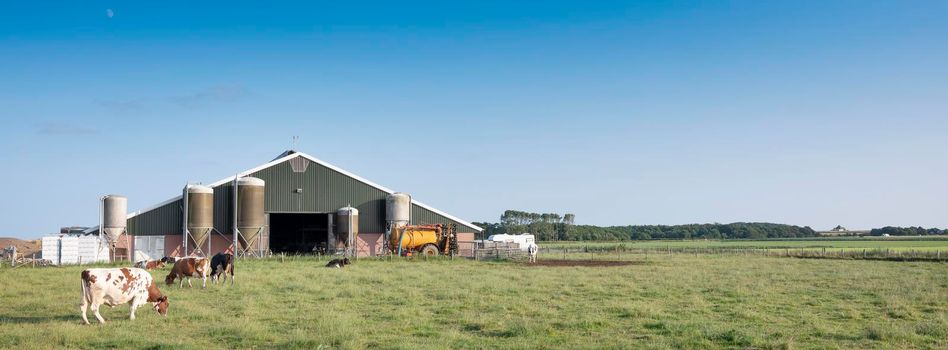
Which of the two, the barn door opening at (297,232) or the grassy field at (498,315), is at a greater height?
the barn door opening at (297,232)

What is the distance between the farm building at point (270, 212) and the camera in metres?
45.8

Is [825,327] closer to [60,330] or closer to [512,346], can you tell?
[512,346]

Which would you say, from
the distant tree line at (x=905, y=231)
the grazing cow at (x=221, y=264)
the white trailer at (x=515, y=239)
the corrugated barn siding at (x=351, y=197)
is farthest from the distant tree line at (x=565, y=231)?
the grazing cow at (x=221, y=264)

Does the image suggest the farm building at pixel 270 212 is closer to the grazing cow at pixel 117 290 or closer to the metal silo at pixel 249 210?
the metal silo at pixel 249 210

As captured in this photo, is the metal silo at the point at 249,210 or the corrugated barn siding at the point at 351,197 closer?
the metal silo at the point at 249,210

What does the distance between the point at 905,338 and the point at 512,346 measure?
24.7 ft

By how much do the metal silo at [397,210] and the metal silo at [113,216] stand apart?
53.3ft

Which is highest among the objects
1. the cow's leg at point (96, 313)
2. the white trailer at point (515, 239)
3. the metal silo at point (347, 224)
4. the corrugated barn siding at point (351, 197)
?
the corrugated barn siding at point (351, 197)

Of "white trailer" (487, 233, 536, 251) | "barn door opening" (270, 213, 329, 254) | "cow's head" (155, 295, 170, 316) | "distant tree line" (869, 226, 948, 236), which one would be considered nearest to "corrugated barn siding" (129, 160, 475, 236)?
"barn door opening" (270, 213, 329, 254)

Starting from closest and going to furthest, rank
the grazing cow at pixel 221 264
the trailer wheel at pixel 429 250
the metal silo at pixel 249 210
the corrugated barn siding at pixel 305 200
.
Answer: the grazing cow at pixel 221 264 → the corrugated barn siding at pixel 305 200 → the metal silo at pixel 249 210 → the trailer wheel at pixel 429 250

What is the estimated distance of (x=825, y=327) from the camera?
51.2 feet

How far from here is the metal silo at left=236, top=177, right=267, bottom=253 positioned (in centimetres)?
4688

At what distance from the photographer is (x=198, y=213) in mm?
45875

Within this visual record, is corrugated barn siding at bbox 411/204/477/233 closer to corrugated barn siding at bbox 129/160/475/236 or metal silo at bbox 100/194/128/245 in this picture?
corrugated barn siding at bbox 129/160/475/236
